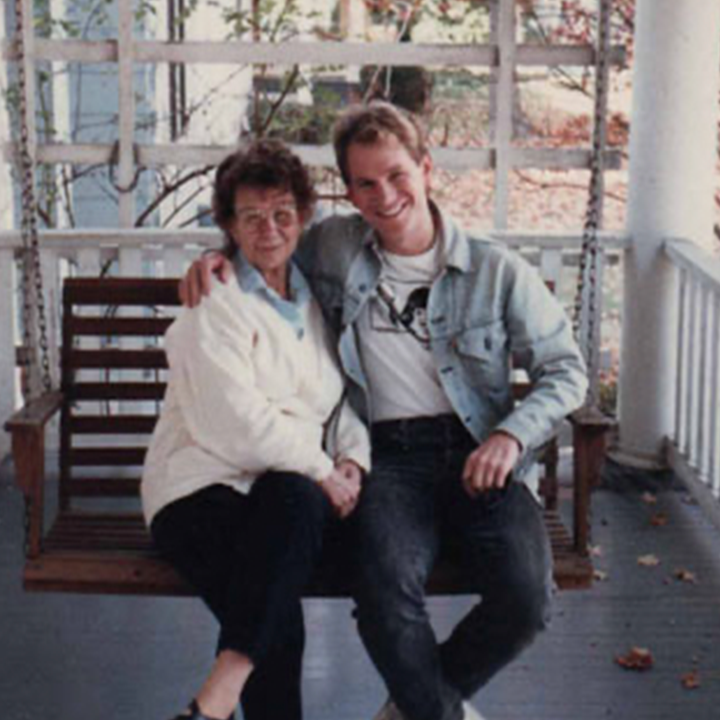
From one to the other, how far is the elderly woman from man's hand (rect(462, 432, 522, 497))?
22 cm

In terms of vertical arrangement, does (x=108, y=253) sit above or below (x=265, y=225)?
below

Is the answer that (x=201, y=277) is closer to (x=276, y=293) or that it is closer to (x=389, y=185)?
(x=276, y=293)

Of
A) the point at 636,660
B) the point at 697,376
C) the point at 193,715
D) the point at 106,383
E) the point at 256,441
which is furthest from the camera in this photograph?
the point at 697,376

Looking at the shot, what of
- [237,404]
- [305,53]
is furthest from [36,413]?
[305,53]

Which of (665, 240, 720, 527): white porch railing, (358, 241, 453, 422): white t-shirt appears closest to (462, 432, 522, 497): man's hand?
(358, 241, 453, 422): white t-shirt

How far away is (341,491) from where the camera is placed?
2969mm

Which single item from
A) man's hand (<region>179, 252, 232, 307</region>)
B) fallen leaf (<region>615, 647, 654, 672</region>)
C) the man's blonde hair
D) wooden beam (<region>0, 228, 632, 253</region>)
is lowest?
fallen leaf (<region>615, 647, 654, 672</region>)

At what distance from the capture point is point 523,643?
116 inches

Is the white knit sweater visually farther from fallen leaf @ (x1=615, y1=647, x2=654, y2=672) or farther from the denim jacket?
fallen leaf @ (x1=615, y1=647, x2=654, y2=672)

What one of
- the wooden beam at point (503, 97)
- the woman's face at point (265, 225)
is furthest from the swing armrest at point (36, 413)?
the wooden beam at point (503, 97)

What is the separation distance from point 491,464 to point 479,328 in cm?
30

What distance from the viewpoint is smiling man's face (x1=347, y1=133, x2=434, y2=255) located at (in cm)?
299

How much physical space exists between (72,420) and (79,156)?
2.01 meters

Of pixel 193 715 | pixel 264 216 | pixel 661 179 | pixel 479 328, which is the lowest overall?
pixel 193 715
